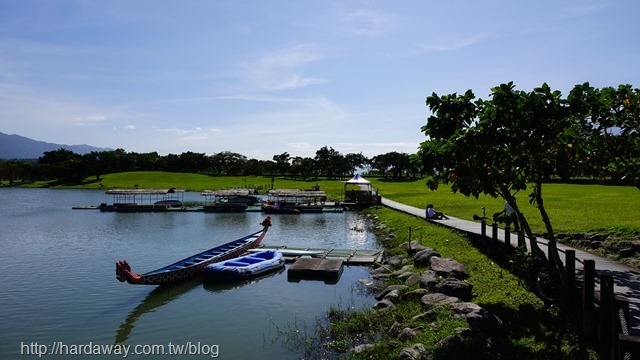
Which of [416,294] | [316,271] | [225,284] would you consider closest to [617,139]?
[416,294]

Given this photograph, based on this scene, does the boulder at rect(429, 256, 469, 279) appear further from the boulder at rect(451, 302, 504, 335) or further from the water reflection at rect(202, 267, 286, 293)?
the water reflection at rect(202, 267, 286, 293)

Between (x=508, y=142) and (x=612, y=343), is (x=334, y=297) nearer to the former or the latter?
(x=508, y=142)

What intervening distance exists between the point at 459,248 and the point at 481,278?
7.01m

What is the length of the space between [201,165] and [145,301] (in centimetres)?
15756

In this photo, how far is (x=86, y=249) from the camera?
3550 cm

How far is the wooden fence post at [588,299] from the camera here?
12.3 meters

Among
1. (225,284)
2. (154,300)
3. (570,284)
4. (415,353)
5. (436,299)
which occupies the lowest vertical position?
(154,300)

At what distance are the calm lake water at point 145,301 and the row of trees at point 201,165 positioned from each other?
11627 centimetres

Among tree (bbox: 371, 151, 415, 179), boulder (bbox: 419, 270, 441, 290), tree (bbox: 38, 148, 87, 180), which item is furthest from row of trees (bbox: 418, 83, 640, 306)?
tree (bbox: 38, 148, 87, 180)

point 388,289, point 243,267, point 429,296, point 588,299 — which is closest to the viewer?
point 588,299

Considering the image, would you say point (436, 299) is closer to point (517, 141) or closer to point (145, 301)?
point (517, 141)

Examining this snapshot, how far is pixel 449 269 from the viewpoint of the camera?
20.9 meters

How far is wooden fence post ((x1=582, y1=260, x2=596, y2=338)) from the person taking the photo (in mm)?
12273

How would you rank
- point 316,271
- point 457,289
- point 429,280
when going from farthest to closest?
point 316,271
point 429,280
point 457,289
